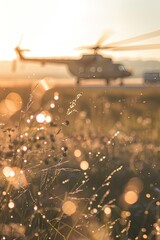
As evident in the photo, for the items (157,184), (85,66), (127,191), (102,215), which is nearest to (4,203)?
(102,215)

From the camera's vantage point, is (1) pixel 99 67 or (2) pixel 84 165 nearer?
(2) pixel 84 165

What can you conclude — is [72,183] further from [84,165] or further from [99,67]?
[99,67]

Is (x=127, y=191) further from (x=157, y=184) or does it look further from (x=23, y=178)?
(x=23, y=178)

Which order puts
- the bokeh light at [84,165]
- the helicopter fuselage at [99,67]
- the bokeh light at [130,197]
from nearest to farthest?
1. the bokeh light at [130,197]
2. the bokeh light at [84,165]
3. the helicopter fuselage at [99,67]

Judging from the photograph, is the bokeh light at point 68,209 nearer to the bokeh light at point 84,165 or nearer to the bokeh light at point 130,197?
the bokeh light at point 130,197

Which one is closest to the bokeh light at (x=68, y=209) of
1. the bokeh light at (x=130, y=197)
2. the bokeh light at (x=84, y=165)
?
the bokeh light at (x=130, y=197)

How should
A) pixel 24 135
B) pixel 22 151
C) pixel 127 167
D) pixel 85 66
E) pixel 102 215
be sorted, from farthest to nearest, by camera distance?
pixel 85 66 → pixel 127 167 → pixel 102 215 → pixel 24 135 → pixel 22 151

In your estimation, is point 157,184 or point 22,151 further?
point 157,184

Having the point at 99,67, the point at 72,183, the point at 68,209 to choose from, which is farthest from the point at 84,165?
the point at 99,67
